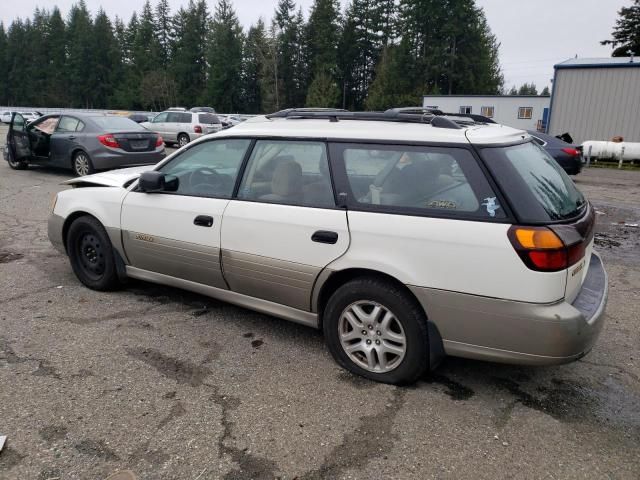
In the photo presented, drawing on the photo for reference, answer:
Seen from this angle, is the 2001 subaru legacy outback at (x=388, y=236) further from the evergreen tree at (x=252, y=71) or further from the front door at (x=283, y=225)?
the evergreen tree at (x=252, y=71)

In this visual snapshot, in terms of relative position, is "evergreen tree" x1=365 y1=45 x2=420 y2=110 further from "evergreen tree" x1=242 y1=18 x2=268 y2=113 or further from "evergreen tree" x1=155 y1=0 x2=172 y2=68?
"evergreen tree" x1=155 y1=0 x2=172 y2=68

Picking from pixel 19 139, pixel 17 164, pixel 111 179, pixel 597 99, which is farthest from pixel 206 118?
pixel 111 179

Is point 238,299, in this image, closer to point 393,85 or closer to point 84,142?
point 84,142

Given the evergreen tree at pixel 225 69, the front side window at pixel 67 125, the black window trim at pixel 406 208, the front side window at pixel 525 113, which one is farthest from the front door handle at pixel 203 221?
the evergreen tree at pixel 225 69

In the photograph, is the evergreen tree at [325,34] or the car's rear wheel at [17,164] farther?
the evergreen tree at [325,34]

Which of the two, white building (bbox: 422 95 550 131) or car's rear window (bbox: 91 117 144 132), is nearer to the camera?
car's rear window (bbox: 91 117 144 132)

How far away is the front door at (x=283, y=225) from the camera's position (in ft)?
10.9

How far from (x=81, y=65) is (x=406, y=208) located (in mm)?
100316

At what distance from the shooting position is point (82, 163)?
36.7 ft

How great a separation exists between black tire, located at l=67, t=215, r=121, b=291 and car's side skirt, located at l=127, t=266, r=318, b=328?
23 centimetres

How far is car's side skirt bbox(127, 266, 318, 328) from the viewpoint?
11.7 feet

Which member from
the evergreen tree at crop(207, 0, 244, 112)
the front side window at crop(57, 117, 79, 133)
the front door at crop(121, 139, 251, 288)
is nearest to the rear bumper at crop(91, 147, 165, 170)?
the front side window at crop(57, 117, 79, 133)

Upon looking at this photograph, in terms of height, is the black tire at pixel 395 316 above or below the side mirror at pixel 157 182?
below

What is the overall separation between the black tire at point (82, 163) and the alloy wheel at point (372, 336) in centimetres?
944
